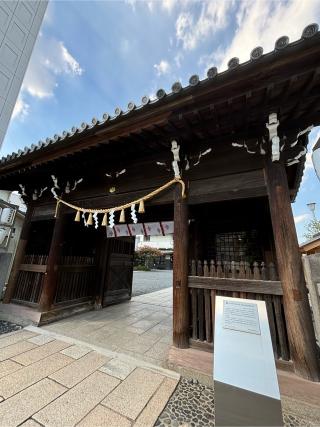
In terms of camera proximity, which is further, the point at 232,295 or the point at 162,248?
the point at 162,248

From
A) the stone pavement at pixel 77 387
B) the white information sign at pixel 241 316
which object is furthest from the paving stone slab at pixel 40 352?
the white information sign at pixel 241 316

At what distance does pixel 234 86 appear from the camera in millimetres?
2760

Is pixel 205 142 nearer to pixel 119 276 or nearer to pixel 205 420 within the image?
pixel 205 420

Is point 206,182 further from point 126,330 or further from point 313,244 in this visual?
point 313,244

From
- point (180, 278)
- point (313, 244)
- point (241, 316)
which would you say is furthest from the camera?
point (313, 244)

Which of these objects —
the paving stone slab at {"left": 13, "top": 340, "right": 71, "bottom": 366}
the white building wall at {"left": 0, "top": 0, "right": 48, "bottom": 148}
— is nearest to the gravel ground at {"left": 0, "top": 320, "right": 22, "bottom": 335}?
the paving stone slab at {"left": 13, "top": 340, "right": 71, "bottom": 366}

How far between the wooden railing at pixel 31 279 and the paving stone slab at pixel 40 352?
83.6 inches

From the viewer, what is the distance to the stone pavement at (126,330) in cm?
376

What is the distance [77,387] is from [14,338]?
246 cm

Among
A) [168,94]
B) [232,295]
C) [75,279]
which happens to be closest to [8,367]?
[75,279]

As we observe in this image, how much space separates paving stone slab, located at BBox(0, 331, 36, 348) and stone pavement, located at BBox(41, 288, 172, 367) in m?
0.43

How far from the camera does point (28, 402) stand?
7.40 ft

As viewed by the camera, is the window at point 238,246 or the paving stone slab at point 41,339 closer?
the paving stone slab at point 41,339

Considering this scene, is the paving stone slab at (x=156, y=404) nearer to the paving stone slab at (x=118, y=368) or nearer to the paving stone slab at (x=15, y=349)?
the paving stone slab at (x=118, y=368)
